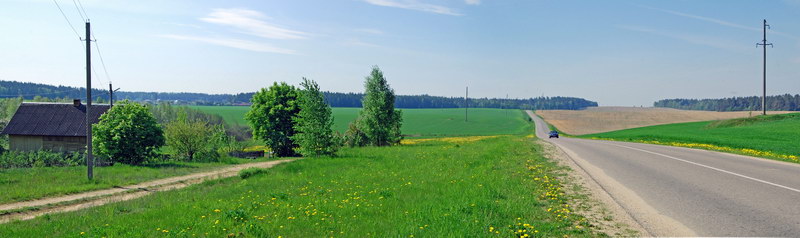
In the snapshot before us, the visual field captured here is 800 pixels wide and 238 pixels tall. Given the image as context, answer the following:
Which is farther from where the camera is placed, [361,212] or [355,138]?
[355,138]

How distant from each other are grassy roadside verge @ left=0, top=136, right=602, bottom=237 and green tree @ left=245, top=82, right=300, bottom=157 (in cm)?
2907

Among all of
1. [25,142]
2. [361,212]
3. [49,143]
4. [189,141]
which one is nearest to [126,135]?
[189,141]

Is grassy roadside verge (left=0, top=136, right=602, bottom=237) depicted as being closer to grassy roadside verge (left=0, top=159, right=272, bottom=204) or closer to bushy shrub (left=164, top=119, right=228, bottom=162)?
grassy roadside verge (left=0, top=159, right=272, bottom=204)

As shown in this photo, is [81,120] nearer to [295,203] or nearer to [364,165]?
[364,165]

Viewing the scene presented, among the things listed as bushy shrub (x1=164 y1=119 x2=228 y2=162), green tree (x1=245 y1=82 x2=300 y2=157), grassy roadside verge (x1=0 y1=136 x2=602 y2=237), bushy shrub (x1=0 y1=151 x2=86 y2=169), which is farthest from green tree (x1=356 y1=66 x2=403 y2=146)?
grassy roadside verge (x1=0 y1=136 x2=602 y2=237)

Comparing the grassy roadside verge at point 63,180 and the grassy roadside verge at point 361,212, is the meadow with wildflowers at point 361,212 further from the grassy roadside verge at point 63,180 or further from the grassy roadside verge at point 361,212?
the grassy roadside verge at point 63,180

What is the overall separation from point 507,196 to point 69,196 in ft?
53.8

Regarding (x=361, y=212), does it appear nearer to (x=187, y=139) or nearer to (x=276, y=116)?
(x=187, y=139)

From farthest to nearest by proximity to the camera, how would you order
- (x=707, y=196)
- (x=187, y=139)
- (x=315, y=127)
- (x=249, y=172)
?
1. (x=187, y=139)
2. (x=315, y=127)
3. (x=249, y=172)
4. (x=707, y=196)

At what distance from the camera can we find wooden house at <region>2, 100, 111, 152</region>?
44438 millimetres

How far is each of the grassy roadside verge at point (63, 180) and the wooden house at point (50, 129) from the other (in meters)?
23.2

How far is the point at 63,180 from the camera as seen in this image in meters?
20.6

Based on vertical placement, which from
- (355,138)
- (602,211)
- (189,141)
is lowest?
(355,138)

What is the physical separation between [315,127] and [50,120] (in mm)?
35517
